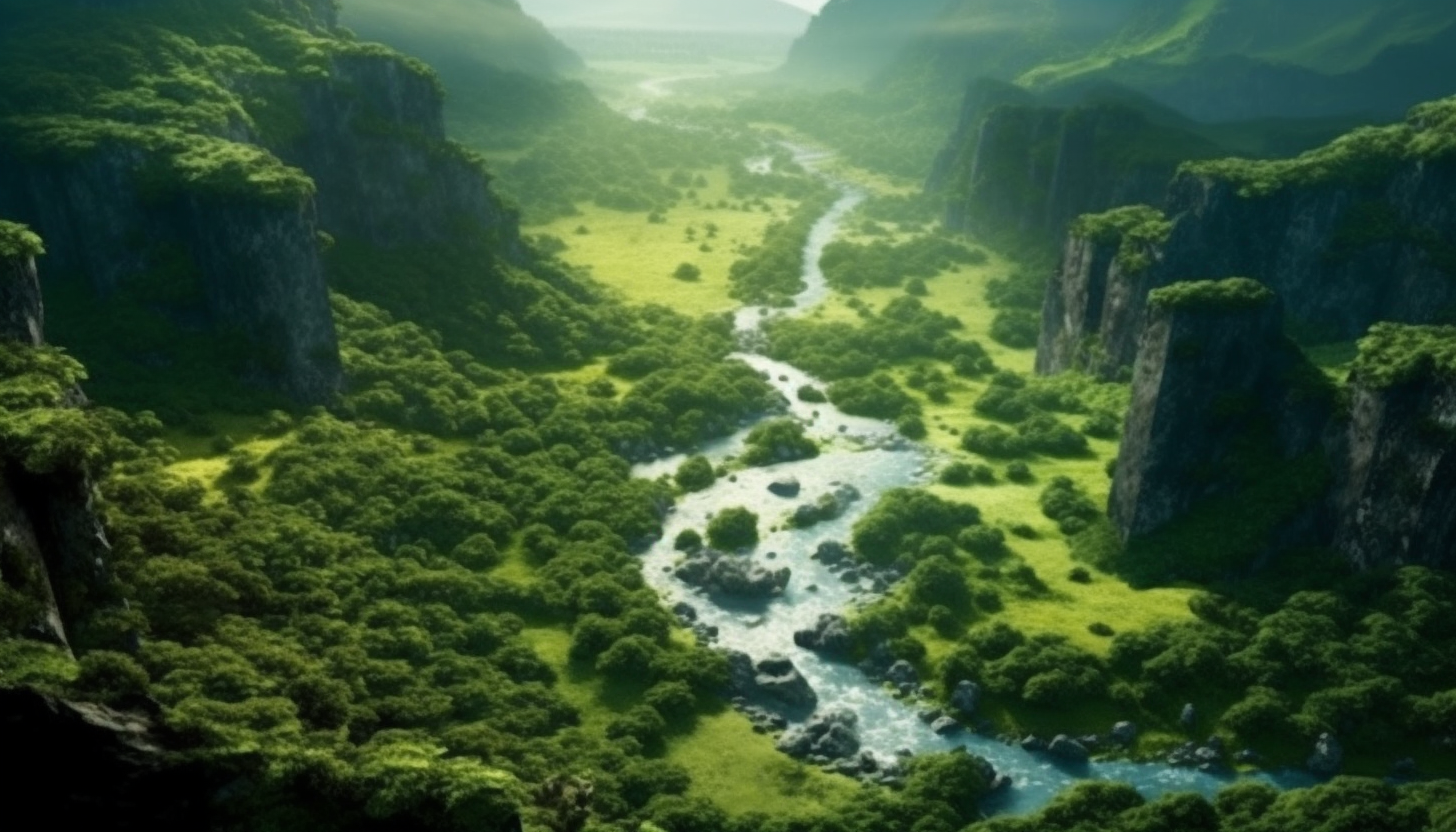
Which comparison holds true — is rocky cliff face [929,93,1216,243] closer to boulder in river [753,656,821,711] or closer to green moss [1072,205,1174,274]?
green moss [1072,205,1174,274]

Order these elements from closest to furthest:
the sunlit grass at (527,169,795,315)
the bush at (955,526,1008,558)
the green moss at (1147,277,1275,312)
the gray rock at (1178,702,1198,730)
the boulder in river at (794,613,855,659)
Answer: the gray rock at (1178,702,1198,730) < the boulder in river at (794,613,855,659) < the green moss at (1147,277,1275,312) < the bush at (955,526,1008,558) < the sunlit grass at (527,169,795,315)

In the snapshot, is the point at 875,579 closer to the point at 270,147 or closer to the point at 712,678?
the point at 712,678

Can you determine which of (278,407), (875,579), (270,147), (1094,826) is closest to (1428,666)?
(1094,826)

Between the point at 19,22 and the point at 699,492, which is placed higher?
the point at 19,22

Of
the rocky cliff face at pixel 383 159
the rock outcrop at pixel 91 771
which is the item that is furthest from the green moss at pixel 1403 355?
the rocky cliff face at pixel 383 159

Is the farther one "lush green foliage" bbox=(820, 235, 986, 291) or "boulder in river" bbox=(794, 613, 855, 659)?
"lush green foliage" bbox=(820, 235, 986, 291)

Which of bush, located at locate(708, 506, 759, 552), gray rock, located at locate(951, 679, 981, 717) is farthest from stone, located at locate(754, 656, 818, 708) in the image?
bush, located at locate(708, 506, 759, 552)

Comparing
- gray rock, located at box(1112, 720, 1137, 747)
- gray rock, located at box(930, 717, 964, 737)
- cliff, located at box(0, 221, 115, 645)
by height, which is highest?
cliff, located at box(0, 221, 115, 645)
